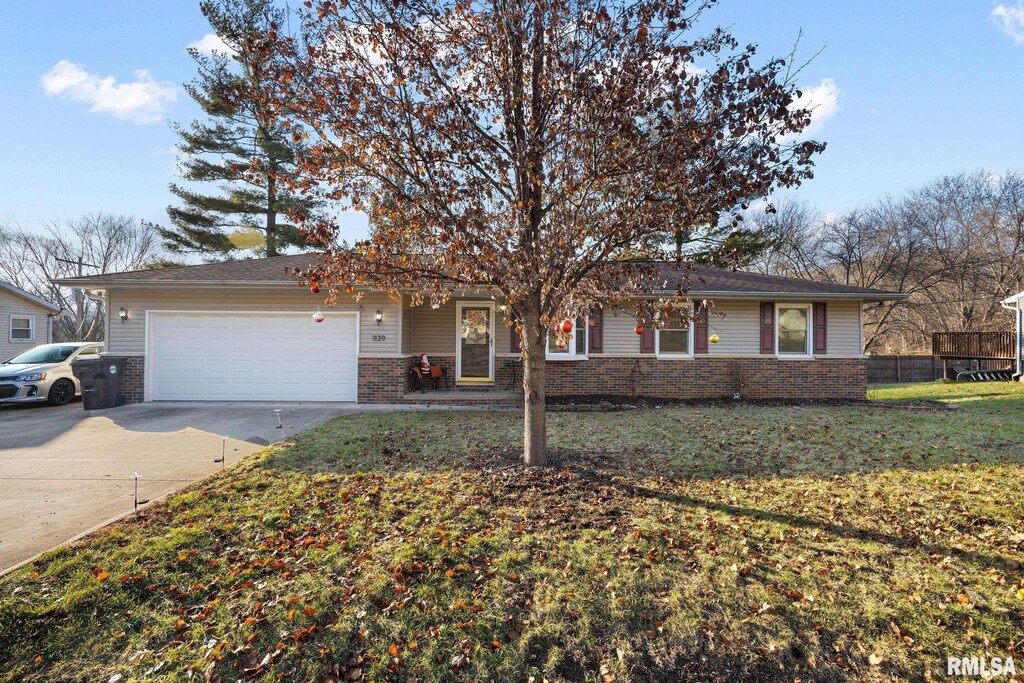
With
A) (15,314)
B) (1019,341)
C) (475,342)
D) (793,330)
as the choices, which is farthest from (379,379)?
(1019,341)

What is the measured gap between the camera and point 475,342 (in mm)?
12453

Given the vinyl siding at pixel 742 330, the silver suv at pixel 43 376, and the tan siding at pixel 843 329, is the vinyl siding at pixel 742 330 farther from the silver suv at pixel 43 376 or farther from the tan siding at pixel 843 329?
the silver suv at pixel 43 376

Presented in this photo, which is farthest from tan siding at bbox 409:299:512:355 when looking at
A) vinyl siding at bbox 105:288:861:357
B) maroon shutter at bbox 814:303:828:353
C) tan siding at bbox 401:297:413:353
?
maroon shutter at bbox 814:303:828:353

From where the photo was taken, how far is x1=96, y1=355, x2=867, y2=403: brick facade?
39.3ft

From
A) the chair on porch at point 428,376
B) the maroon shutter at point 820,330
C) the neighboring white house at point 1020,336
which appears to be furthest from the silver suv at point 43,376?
the neighboring white house at point 1020,336

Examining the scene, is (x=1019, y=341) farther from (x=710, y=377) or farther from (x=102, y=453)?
(x=102, y=453)

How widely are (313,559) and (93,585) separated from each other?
1257 millimetres

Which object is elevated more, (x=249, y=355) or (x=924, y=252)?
(x=924, y=252)

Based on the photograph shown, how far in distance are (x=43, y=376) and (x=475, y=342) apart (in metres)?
9.86

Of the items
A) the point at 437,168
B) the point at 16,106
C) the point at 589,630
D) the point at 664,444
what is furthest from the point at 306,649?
the point at 16,106

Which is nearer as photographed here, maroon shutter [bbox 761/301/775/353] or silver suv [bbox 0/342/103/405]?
silver suv [bbox 0/342/103/405]

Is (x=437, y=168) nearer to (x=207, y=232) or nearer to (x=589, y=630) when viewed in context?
(x=589, y=630)

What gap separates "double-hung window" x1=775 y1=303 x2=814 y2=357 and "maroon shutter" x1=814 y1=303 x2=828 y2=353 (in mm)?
133

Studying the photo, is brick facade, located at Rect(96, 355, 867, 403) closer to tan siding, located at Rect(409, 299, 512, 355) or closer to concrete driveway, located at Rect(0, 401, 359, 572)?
tan siding, located at Rect(409, 299, 512, 355)
